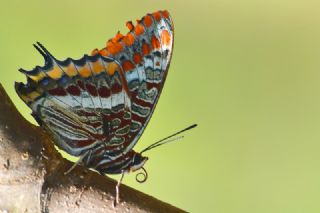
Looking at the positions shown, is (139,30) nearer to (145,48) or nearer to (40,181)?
(145,48)

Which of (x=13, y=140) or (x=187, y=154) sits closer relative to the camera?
(x=13, y=140)

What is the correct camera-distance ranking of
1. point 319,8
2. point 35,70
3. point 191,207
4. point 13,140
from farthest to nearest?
point 319,8, point 191,207, point 35,70, point 13,140

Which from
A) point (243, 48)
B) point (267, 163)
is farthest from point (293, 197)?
point (243, 48)

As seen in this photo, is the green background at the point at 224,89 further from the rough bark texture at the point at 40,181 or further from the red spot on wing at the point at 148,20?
the rough bark texture at the point at 40,181

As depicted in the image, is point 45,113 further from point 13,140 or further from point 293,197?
point 293,197

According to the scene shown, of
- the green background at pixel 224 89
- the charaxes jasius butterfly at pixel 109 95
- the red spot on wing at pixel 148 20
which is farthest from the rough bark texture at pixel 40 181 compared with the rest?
the green background at pixel 224 89

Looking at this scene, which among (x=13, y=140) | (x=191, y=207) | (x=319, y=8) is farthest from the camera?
(x=319, y=8)
